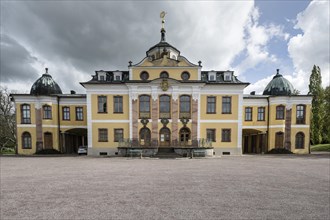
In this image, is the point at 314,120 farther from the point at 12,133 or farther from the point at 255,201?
the point at 12,133

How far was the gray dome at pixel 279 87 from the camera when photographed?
24.0 metres

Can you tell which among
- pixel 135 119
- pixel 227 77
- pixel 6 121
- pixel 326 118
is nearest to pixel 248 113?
pixel 227 77

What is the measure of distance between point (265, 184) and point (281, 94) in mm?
20737

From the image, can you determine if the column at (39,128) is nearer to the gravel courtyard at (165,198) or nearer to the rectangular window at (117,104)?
the rectangular window at (117,104)

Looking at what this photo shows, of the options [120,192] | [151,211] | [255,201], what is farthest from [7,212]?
[255,201]

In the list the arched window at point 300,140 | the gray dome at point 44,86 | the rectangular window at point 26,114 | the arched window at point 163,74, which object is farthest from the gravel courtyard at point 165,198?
the gray dome at point 44,86

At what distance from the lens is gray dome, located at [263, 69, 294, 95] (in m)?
24.0

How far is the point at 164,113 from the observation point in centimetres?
2130

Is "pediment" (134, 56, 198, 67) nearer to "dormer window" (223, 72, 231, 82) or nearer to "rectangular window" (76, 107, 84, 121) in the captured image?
"dormer window" (223, 72, 231, 82)

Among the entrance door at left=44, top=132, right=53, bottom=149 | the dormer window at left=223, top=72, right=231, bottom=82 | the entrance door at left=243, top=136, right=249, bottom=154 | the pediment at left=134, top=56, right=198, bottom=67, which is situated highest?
the pediment at left=134, top=56, right=198, bottom=67

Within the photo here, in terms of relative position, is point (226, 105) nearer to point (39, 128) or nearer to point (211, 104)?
point (211, 104)

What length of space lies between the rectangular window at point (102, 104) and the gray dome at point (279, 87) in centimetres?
2363

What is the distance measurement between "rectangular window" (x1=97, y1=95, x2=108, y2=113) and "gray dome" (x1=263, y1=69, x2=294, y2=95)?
2363 centimetres

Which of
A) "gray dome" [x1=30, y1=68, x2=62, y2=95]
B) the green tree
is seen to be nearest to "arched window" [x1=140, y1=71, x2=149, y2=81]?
"gray dome" [x1=30, y1=68, x2=62, y2=95]
